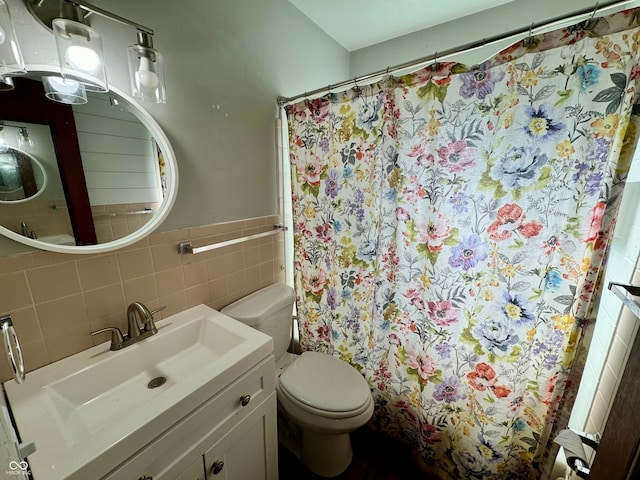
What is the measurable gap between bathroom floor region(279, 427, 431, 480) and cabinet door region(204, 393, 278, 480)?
30cm

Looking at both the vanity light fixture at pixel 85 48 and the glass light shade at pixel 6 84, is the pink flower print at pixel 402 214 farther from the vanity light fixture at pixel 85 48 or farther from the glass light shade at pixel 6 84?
the glass light shade at pixel 6 84

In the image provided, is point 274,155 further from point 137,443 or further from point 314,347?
point 137,443

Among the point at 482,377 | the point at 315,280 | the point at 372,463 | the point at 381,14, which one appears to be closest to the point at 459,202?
the point at 482,377

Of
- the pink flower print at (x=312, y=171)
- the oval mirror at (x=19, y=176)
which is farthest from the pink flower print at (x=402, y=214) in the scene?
the oval mirror at (x=19, y=176)

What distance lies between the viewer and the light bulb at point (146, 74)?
92cm

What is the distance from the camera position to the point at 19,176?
802 mm

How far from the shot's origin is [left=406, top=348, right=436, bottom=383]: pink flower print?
48.9 inches

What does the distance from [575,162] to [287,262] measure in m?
1.44

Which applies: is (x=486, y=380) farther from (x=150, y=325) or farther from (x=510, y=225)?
(x=150, y=325)

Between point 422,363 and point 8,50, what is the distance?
180 cm

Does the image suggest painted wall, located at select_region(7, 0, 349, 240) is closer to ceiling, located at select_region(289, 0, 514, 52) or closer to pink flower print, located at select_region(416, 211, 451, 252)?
ceiling, located at select_region(289, 0, 514, 52)

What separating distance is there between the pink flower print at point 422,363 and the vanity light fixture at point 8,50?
5.72 ft

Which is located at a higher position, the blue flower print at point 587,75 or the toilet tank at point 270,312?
the blue flower print at point 587,75

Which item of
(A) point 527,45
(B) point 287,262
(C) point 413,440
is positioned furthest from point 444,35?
(C) point 413,440
